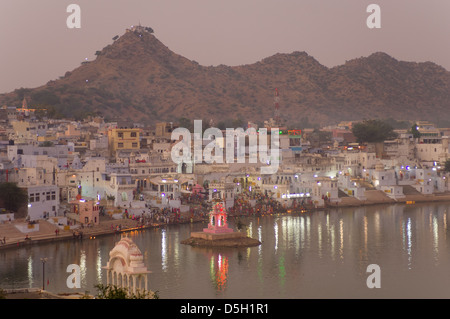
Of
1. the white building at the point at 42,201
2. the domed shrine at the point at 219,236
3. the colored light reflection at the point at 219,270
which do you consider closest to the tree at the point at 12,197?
the white building at the point at 42,201

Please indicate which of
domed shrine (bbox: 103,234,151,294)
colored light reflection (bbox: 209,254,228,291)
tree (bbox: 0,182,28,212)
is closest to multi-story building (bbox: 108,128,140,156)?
tree (bbox: 0,182,28,212)

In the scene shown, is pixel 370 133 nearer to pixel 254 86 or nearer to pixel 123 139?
pixel 123 139

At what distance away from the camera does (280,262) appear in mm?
25234

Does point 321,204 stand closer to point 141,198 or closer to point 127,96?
point 141,198

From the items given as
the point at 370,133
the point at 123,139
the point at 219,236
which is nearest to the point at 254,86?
the point at 370,133

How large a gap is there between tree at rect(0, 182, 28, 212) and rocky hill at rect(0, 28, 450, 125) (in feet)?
185

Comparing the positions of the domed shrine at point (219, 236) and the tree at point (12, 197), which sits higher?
the tree at point (12, 197)

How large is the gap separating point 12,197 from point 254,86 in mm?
89951

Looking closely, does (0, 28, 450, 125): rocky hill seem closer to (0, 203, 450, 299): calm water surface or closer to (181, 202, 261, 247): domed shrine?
(0, 203, 450, 299): calm water surface

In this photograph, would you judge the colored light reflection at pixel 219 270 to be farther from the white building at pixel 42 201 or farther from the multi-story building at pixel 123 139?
the multi-story building at pixel 123 139

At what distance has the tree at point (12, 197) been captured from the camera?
29172 millimetres

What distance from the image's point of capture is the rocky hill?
324 ft

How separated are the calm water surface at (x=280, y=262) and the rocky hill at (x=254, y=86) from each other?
188 ft

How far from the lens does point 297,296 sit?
68.8 ft
